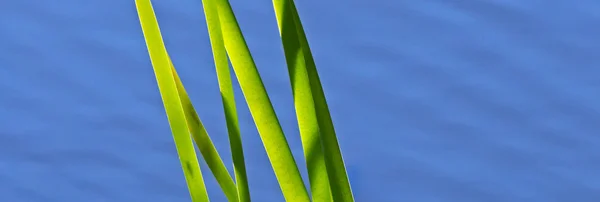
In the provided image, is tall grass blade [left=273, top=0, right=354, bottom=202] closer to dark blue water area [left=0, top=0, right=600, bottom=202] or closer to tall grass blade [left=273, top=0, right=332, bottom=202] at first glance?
tall grass blade [left=273, top=0, right=332, bottom=202]

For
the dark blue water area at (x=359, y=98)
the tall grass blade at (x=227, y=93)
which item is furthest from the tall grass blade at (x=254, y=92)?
the dark blue water area at (x=359, y=98)

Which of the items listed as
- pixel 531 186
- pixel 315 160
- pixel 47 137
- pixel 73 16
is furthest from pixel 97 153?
pixel 315 160

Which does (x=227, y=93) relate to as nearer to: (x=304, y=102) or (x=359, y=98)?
(x=304, y=102)

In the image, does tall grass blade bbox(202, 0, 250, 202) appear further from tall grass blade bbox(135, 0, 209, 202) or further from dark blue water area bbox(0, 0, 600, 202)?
dark blue water area bbox(0, 0, 600, 202)

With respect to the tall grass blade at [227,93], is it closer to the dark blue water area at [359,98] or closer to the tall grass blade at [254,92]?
the tall grass blade at [254,92]

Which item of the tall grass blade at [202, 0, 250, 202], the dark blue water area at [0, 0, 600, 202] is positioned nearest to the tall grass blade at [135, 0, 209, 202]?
the tall grass blade at [202, 0, 250, 202]

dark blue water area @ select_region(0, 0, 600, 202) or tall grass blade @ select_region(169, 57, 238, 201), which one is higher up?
dark blue water area @ select_region(0, 0, 600, 202)

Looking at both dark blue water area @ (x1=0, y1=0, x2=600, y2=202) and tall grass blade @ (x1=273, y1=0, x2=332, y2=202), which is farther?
dark blue water area @ (x1=0, y1=0, x2=600, y2=202)

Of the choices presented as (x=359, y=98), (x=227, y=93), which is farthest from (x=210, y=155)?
(x=359, y=98)

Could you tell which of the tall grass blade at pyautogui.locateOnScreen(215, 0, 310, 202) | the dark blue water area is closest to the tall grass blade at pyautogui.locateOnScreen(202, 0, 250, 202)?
the tall grass blade at pyautogui.locateOnScreen(215, 0, 310, 202)
